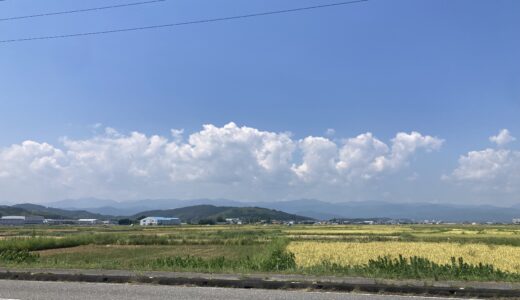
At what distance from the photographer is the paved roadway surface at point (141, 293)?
10.6m

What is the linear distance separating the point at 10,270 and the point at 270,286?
8.62m

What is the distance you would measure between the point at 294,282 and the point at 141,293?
358cm

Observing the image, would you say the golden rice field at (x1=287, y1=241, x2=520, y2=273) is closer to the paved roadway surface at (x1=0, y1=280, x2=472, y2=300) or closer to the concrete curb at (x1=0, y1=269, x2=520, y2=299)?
the concrete curb at (x1=0, y1=269, x2=520, y2=299)

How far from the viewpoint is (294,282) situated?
12070mm

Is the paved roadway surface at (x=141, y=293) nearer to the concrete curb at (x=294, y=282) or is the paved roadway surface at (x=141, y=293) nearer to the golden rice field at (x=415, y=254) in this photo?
the concrete curb at (x=294, y=282)

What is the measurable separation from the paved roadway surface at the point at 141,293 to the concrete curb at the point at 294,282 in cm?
56

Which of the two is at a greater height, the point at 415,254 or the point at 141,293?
the point at 141,293

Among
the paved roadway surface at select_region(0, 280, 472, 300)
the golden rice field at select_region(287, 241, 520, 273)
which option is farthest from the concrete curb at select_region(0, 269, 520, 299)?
→ the golden rice field at select_region(287, 241, 520, 273)

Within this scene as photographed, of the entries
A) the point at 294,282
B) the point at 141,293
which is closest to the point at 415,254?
the point at 294,282

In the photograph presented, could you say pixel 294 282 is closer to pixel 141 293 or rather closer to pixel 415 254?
pixel 141 293

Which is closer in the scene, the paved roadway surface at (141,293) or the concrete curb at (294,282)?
the paved roadway surface at (141,293)

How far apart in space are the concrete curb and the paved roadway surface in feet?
1.82

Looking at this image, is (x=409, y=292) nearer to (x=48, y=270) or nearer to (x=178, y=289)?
(x=178, y=289)

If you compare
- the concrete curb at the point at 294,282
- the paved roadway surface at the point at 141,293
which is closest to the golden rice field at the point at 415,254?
the concrete curb at the point at 294,282
